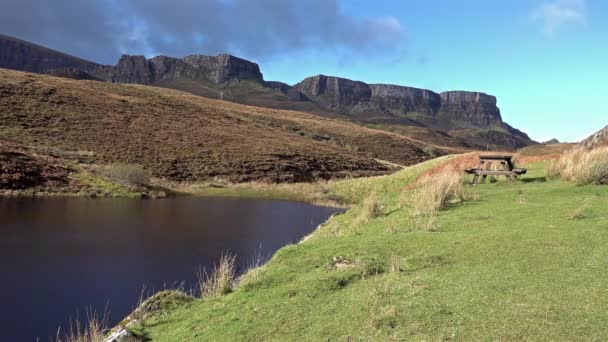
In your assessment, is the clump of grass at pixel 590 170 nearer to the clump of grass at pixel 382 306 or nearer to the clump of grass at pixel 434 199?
the clump of grass at pixel 434 199

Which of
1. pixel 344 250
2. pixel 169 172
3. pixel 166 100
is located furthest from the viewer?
pixel 166 100

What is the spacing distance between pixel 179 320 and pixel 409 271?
14.4 feet

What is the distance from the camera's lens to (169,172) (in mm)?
52000

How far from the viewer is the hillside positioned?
5397cm

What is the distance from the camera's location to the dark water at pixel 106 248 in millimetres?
12242

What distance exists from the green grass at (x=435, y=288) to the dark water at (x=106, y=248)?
473 cm

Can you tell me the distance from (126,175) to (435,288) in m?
39.9

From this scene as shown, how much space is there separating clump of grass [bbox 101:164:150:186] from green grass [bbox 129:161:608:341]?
112ft

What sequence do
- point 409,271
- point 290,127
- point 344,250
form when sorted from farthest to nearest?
point 290,127
point 344,250
point 409,271

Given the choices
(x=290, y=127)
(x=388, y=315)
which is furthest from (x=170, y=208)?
(x=290, y=127)

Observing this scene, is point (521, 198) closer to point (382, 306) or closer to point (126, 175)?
point (382, 306)

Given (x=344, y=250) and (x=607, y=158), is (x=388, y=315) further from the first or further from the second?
(x=607, y=158)

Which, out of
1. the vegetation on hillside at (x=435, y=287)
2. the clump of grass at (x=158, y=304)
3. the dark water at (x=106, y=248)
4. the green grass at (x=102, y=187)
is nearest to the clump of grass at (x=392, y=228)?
the vegetation on hillside at (x=435, y=287)

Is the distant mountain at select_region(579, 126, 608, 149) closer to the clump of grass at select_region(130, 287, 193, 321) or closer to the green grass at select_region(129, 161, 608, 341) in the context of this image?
the green grass at select_region(129, 161, 608, 341)
